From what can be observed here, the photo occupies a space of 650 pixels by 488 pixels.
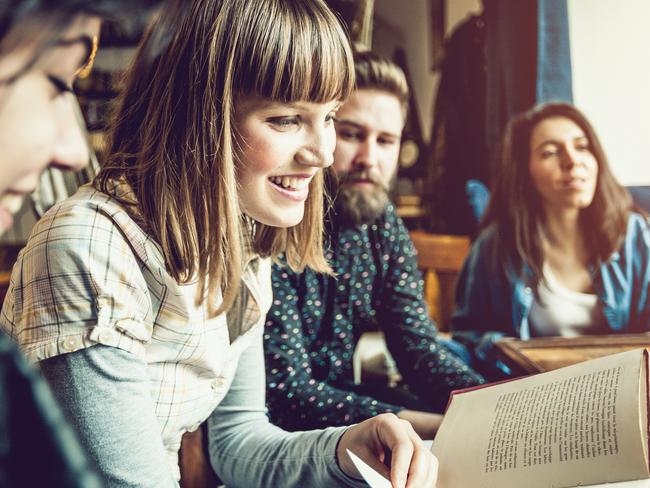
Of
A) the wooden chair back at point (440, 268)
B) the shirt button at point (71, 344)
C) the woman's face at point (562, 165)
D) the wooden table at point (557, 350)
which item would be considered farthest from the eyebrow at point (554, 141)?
the shirt button at point (71, 344)

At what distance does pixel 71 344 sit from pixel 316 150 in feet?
1.11

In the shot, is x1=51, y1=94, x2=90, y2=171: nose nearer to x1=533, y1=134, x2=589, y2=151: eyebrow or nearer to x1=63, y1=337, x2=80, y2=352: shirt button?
x1=63, y1=337, x2=80, y2=352: shirt button

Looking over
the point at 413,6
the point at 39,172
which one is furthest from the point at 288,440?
the point at 413,6

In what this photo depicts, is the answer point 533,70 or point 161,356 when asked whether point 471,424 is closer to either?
point 161,356

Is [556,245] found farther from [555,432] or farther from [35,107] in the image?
[35,107]

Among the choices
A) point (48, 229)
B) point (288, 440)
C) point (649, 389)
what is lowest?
point (288, 440)

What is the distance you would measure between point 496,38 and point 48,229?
1238mm

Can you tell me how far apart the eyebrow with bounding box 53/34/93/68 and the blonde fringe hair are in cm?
32

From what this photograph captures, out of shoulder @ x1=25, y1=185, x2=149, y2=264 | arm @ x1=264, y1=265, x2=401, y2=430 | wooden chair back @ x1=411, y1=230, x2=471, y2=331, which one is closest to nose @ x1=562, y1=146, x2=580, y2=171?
wooden chair back @ x1=411, y1=230, x2=471, y2=331

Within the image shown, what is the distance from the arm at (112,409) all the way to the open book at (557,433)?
0.20m

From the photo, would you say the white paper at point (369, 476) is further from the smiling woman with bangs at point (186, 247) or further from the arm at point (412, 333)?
the arm at point (412, 333)

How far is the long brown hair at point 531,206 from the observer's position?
1396 millimetres

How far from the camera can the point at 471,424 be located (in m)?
0.70

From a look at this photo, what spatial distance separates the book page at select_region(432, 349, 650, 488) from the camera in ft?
1.89
